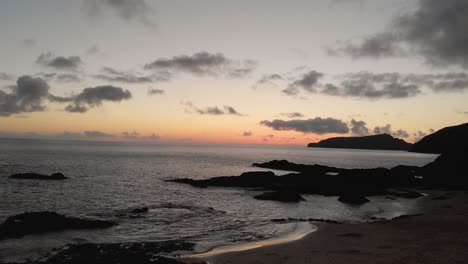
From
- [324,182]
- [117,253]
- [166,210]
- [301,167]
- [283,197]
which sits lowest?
[166,210]

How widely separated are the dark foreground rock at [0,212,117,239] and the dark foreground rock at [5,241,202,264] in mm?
5456

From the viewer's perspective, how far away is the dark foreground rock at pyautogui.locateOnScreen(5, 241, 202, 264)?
51.0ft

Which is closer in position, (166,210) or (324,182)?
(166,210)

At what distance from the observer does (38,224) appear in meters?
23.2

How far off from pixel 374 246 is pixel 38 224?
21.2 m

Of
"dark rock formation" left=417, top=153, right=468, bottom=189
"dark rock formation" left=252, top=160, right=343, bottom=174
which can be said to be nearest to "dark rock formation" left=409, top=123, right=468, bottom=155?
"dark rock formation" left=252, top=160, right=343, bottom=174

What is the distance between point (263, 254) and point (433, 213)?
77.0ft

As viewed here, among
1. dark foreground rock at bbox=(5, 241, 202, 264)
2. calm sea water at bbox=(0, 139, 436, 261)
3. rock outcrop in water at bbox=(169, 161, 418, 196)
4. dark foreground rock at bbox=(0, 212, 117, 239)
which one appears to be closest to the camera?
dark foreground rock at bbox=(5, 241, 202, 264)

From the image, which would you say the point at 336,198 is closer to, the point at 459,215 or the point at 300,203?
the point at 300,203

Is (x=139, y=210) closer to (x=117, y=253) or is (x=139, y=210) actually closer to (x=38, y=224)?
(x=38, y=224)

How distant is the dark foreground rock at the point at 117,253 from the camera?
15557 millimetres

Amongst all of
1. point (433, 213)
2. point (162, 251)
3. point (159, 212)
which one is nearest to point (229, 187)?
point (159, 212)

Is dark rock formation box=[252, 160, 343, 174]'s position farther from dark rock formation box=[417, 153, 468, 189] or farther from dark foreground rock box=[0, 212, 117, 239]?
dark foreground rock box=[0, 212, 117, 239]

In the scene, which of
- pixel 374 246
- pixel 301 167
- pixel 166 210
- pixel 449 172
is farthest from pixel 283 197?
pixel 301 167
